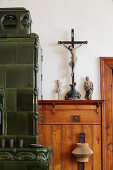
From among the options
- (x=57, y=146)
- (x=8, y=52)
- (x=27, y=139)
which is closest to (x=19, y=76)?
(x=8, y=52)

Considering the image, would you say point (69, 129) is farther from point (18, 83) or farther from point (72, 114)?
point (18, 83)

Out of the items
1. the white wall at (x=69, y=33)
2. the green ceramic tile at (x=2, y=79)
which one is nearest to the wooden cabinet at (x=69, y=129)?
the white wall at (x=69, y=33)

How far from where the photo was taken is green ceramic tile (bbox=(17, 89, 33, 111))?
363 centimetres

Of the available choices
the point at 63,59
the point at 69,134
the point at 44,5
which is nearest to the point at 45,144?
the point at 69,134

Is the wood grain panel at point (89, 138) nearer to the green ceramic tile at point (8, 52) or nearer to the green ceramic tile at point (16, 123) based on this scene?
the green ceramic tile at point (16, 123)

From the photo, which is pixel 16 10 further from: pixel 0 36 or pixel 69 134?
pixel 69 134

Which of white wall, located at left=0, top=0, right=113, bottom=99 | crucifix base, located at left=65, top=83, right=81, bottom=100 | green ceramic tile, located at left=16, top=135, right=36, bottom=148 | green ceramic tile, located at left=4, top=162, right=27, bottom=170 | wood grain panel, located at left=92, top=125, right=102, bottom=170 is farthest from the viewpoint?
white wall, located at left=0, top=0, right=113, bottom=99

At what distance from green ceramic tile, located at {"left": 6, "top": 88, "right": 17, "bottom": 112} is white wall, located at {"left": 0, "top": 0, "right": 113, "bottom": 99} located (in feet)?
2.28

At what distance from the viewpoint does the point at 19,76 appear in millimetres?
3680

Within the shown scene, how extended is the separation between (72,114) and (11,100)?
2.93ft

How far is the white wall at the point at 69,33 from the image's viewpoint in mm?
4289

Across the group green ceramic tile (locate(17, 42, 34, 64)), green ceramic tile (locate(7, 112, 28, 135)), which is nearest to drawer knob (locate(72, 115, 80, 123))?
green ceramic tile (locate(7, 112, 28, 135))

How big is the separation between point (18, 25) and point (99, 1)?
4.37 ft

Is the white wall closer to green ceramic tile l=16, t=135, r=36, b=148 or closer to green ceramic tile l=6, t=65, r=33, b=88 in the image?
green ceramic tile l=6, t=65, r=33, b=88
